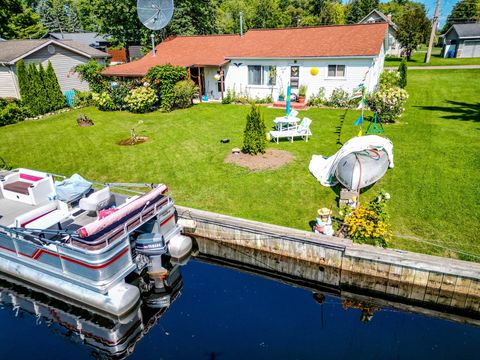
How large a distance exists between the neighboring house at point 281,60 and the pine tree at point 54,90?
393cm

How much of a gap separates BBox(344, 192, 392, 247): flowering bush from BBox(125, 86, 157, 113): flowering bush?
17490 mm

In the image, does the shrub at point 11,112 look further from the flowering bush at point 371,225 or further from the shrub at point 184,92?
the flowering bush at point 371,225

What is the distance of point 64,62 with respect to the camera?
27.1 meters

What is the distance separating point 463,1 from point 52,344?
78.1 metres

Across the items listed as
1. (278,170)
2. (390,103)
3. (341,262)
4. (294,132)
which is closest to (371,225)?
(341,262)

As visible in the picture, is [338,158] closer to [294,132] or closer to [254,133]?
[254,133]

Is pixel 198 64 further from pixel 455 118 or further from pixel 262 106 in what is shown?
pixel 455 118

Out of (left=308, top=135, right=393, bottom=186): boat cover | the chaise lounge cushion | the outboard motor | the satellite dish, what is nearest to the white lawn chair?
(left=308, top=135, right=393, bottom=186): boat cover

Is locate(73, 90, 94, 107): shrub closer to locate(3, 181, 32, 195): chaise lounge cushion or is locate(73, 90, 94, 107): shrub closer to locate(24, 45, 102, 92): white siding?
locate(24, 45, 102, 92): white siding

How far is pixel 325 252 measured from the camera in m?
9.45

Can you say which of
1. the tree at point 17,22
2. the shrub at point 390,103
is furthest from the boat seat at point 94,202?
the tree at point 17,22

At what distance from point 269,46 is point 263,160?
13.7 m

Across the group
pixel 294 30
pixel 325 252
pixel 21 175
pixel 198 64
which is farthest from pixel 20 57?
pixel 325 252

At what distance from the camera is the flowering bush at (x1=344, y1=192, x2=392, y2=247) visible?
917 centimetres
